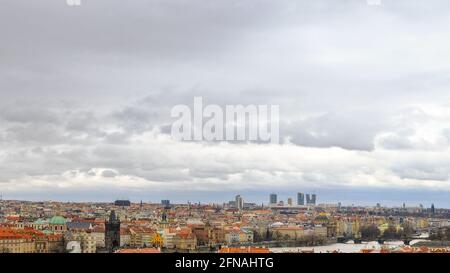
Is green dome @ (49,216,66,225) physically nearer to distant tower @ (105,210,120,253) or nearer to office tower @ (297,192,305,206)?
distant tower @ (105,210,120,253)

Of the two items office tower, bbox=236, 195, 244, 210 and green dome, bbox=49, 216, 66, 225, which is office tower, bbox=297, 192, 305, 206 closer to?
office tower, bbox=236, 195, 244, 210

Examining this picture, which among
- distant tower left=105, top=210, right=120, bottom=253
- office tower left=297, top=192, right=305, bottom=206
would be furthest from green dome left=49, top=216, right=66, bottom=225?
office tower left=297, top=192, right=305, bottom=206

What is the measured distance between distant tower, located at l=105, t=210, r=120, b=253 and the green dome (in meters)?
1.33

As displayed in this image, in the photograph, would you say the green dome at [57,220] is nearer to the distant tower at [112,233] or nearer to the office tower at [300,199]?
the distant tower at [112,233]

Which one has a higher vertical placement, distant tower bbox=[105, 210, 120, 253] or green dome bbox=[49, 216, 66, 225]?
green dome bbox=[49, 216, 66, 225]

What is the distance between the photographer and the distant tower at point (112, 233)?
1498 centimetres

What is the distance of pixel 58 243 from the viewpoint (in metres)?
14.7

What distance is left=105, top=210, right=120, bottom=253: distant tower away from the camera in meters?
15.0

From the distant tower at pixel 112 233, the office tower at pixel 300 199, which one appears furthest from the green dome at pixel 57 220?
the office tower at pixel 300 199

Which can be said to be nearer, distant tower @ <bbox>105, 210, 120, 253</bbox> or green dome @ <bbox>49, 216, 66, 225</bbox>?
distant tower @ <bbox>105, 210, 120, 253</bbox>

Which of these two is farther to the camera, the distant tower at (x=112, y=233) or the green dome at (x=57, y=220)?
the green dome at (x=57, y=220)

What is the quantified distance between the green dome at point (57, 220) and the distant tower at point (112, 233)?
133 centimetres
